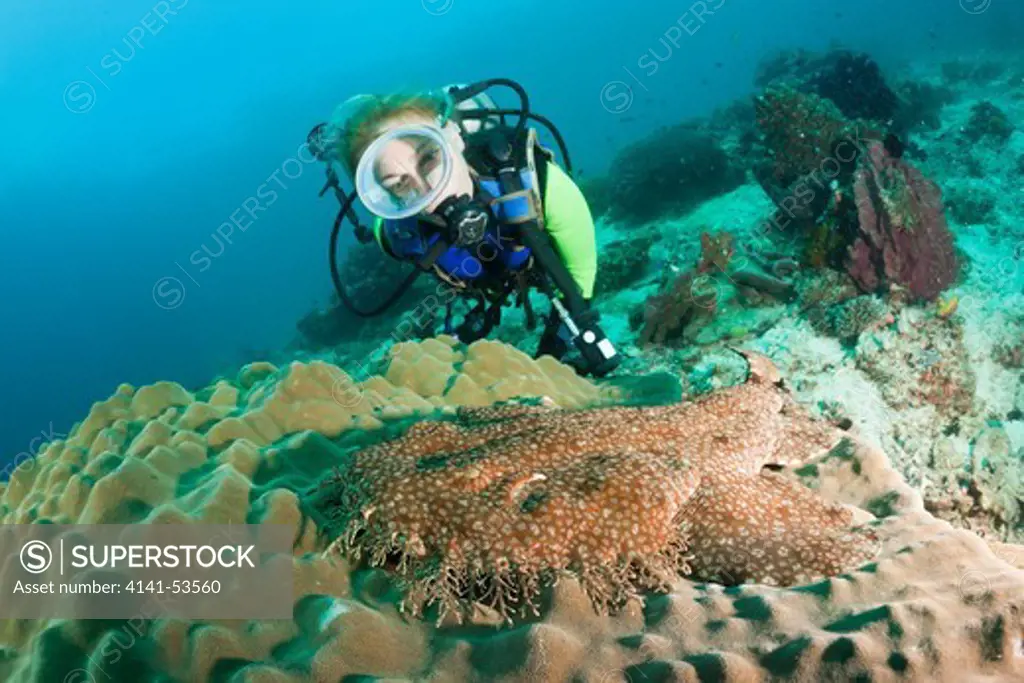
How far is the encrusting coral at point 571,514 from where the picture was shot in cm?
229

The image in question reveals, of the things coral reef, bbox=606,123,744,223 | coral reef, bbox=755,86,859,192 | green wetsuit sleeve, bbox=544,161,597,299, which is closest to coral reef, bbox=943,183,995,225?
coral reef, bbox=755,86,859,192

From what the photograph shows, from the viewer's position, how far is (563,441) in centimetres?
286

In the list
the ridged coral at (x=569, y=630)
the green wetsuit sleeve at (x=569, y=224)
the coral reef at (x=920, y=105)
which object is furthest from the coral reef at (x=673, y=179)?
the ridged coral at (x=569, y=630)

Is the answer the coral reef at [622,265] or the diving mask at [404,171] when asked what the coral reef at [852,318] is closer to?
the coral reef at [622,265]

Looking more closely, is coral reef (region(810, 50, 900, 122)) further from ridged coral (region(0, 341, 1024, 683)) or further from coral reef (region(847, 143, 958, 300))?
ridged coral (region(0, 341, 1024, 683))

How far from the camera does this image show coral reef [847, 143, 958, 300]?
671 cm

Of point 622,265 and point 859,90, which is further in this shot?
point 859,90

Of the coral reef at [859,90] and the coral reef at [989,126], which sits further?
the coral reef at [859,90]

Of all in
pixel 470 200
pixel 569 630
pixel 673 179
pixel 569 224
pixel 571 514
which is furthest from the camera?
pixel 673 179

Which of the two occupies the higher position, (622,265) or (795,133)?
(795,133)

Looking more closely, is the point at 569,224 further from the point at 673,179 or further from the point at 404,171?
the point at 673,179

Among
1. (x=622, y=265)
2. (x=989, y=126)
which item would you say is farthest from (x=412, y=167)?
(x=989, y=126)

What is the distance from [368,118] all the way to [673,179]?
35.0 feet

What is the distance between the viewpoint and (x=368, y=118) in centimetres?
454
